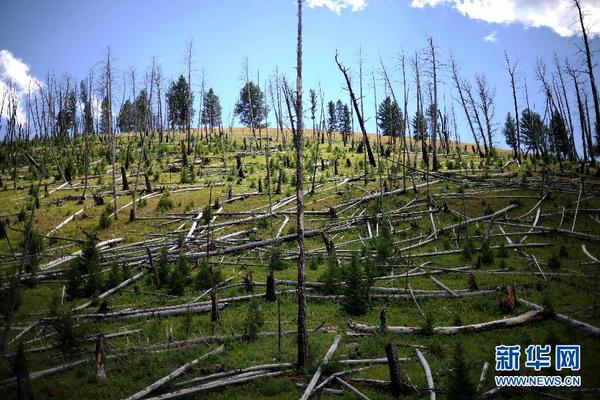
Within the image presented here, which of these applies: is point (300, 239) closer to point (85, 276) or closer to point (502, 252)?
point (85, 276)

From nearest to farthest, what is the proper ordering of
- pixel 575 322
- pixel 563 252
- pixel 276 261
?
pixel 575 322 < pixel 563 252 < pixel 276 261

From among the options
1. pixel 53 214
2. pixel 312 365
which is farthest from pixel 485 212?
pixel 53 214

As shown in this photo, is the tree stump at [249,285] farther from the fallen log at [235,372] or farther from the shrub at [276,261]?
the fallen log at [235,372]

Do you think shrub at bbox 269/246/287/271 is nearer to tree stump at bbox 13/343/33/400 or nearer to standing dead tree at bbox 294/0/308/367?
standing dead tree at bbox 294/0/308/367

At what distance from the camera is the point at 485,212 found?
854 inches

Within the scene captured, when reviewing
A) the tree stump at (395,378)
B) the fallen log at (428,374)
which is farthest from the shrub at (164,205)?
the tree stump at (395,378)

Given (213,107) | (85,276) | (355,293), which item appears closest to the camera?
(355,293)

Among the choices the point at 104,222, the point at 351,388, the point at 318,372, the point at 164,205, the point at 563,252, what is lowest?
the point at 351,388

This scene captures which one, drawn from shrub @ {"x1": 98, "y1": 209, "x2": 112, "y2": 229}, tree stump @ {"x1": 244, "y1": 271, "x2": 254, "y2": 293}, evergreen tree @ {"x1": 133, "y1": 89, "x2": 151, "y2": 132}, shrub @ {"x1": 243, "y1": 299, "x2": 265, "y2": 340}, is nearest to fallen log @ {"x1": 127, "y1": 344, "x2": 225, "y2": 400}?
shrub @ {"x1": 243, "y1": 299, "x2": 265, "y2": 340}

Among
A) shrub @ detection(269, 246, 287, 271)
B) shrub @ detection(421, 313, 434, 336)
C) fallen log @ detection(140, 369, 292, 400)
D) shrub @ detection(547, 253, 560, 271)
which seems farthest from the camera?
shrub @ detection(269, 246, 287, 271)

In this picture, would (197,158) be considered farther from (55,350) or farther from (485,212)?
(55,350)

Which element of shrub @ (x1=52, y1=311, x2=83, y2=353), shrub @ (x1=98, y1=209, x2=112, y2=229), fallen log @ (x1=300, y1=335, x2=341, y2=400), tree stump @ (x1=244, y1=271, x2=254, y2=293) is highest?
shrub @ (x1=98, y1=209, x2=112, y2=229)

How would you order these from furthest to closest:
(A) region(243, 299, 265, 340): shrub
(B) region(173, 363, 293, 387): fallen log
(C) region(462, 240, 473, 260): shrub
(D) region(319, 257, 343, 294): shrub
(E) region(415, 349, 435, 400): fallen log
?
(C) region(462, 240, 473, 260): shrub → (D) region(319, 257, 343, 294): shrub → (A) region(243, 299, 265, 340): shrub → (B) region(173, 363, 293, 387): fallen log → (E) region(415, 349, 435, 400): fallen log

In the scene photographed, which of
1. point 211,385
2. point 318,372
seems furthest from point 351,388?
point 211,385
